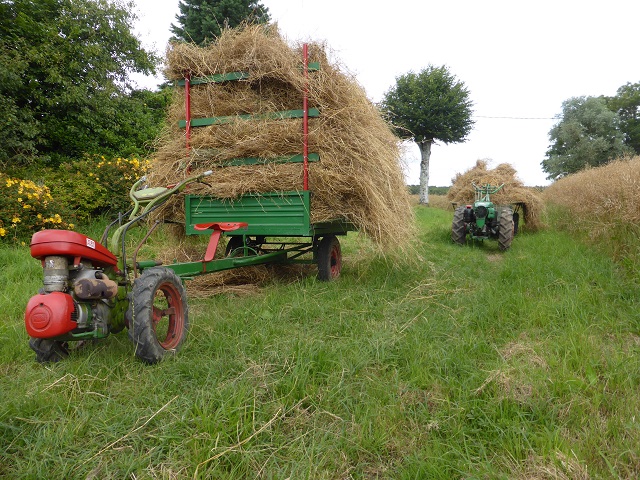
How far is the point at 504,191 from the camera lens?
11.1 m

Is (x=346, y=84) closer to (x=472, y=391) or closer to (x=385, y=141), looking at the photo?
(x=385, y=141)

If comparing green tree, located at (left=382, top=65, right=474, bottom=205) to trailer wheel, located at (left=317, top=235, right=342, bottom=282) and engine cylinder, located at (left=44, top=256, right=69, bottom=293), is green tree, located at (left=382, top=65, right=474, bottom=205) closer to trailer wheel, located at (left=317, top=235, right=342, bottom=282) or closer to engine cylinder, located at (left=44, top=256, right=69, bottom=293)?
trailer wheel, located at (left=317, top=235, right=342, bottom=282)

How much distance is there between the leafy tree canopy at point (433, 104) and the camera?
26656 mm

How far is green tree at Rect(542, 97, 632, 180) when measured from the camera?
114 ft

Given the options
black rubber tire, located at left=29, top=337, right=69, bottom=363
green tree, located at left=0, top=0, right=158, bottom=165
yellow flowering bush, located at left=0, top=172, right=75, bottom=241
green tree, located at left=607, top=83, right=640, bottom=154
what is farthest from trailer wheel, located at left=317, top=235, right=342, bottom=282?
green tree, located at left=607, top=83, right=640, bottom=154

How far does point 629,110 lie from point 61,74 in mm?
48355

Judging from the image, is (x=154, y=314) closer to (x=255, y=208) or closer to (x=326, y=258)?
(x=255, y=208)

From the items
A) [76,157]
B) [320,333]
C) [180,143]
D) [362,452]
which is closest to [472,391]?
[362,452]

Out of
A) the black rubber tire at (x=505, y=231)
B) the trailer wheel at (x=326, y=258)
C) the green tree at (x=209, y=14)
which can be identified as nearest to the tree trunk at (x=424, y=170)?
the green tree at (x=209, y=14)

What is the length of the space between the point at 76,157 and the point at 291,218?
6.86 meters

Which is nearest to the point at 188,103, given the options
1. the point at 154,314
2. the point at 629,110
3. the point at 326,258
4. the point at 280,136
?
the point at 280,136

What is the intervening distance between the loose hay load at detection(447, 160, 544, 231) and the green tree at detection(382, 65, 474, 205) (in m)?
14.1

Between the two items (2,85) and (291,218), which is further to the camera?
(2,85)

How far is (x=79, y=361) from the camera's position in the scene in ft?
8.51
